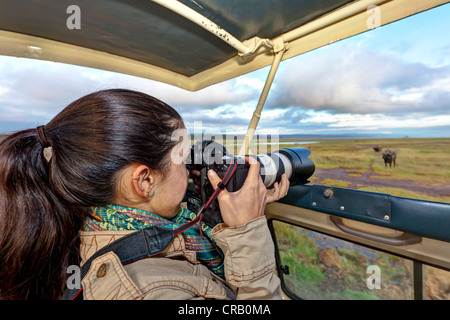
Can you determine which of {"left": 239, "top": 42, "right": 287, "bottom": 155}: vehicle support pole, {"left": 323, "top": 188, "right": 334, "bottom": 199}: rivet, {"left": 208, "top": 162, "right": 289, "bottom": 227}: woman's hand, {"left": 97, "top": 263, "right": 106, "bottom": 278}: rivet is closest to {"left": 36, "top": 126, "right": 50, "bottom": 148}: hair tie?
{"left": 97, "top": 263, "right": 106, "bottom": 278}: rivet

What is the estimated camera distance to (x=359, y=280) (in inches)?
48.7

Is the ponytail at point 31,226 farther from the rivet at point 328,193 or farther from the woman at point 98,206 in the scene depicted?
the rivet at point 328,193

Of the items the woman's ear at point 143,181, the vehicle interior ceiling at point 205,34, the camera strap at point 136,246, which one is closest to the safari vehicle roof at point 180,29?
the vehicle interior ceiling at point 205,34

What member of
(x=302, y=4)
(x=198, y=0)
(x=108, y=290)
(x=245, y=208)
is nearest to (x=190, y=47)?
(x=198, y=0)

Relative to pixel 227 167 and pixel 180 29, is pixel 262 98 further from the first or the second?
pixel 227 167

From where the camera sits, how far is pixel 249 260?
64 cm

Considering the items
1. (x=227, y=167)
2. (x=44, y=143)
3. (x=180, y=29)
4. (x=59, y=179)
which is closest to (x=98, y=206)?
(x=59, y=179)

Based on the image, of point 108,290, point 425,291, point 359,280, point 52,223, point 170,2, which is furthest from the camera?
point 359,280

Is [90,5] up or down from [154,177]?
up

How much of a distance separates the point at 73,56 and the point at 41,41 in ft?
0.44

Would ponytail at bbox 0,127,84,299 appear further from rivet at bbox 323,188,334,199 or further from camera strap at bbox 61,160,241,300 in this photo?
rivet at bbox 323,188,334,199

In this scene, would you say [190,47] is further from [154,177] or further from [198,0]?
[154,177]

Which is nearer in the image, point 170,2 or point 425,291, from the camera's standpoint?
point 170,2

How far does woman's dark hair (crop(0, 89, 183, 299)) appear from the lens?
584mm
